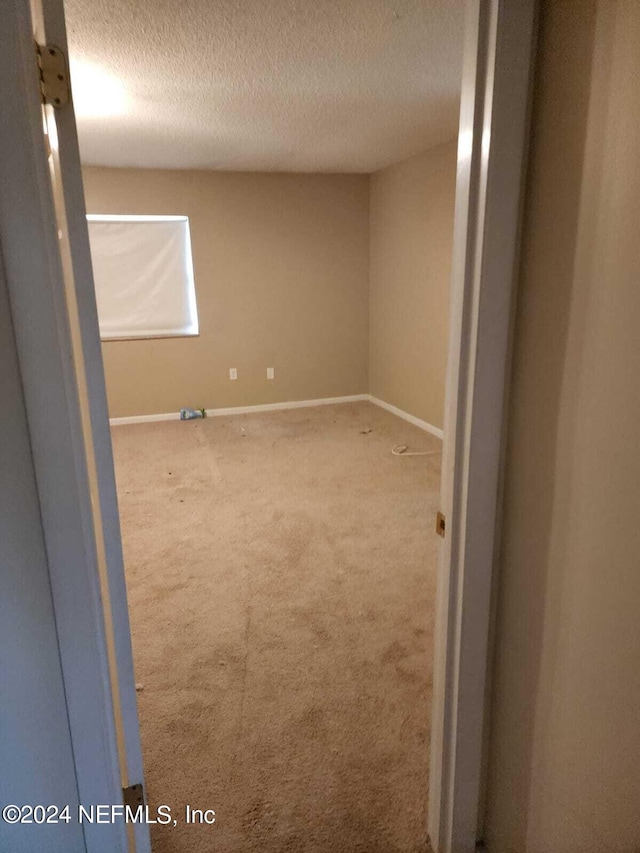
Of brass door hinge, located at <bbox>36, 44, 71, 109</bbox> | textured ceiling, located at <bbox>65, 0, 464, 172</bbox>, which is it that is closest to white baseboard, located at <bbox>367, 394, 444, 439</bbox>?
textured ceiling, located at <bbox>65, 0, 464, 172</bbox>

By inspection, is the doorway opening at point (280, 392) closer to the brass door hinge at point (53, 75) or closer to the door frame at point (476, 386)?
the door frame at point (476, 386)

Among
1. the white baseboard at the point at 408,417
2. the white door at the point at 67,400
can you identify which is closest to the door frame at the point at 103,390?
the white door at the point at 67,400

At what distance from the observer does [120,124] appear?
337 centimetres

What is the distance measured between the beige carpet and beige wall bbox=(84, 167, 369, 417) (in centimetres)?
144

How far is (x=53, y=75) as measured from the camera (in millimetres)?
844

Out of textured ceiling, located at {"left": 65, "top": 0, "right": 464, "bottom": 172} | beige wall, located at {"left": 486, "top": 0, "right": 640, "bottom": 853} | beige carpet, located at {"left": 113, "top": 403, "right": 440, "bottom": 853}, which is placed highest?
textured ceiling, located at {"left": 65, "top": 0, "right": 464, "bottom": 172}

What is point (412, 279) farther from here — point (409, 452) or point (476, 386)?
point (476, 386)

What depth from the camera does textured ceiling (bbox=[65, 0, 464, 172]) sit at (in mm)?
1968

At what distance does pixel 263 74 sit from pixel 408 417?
3.28 meters

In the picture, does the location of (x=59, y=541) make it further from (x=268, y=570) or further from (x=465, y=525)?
(x=268, y=570)

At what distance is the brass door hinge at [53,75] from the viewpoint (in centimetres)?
83

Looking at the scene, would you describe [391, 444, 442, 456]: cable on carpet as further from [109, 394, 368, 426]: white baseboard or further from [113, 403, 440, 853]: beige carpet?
[109, 394, 368, 426]: white baseboard

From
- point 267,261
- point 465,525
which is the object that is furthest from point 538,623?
point 267,261

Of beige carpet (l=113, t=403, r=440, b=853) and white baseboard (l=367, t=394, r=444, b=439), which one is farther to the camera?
white baseboard (l=367, t=394, r=444, b=439)
